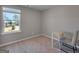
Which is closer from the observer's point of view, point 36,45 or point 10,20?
point 10,20

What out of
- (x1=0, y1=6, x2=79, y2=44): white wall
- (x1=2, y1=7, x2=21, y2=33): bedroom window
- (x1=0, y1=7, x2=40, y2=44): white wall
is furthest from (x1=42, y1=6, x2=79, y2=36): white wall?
(x1=2, y1=7, x2=21, y2=33): bedroom window

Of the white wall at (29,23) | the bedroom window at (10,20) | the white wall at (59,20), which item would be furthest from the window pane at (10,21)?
the white wall at (59,20)

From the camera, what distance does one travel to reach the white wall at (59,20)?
123 cm

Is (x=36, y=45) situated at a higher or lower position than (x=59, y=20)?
lower

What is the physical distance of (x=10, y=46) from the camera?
110 centimetres

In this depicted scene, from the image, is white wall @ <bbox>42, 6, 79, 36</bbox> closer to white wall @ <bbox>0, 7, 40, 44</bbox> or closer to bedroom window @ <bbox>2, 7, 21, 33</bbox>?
white wall @ <bbox>0, 7, 40, 44</bbox>

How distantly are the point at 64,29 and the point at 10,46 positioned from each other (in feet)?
2.89

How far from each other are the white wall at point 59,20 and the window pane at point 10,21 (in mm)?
426

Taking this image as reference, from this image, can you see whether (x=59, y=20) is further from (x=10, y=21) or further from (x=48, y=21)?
(x=10, y=21)

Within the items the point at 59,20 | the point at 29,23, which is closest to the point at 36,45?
the point at 29,23

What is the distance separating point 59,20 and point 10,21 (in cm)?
74

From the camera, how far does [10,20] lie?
1.04m

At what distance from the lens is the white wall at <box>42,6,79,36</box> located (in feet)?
4.05
